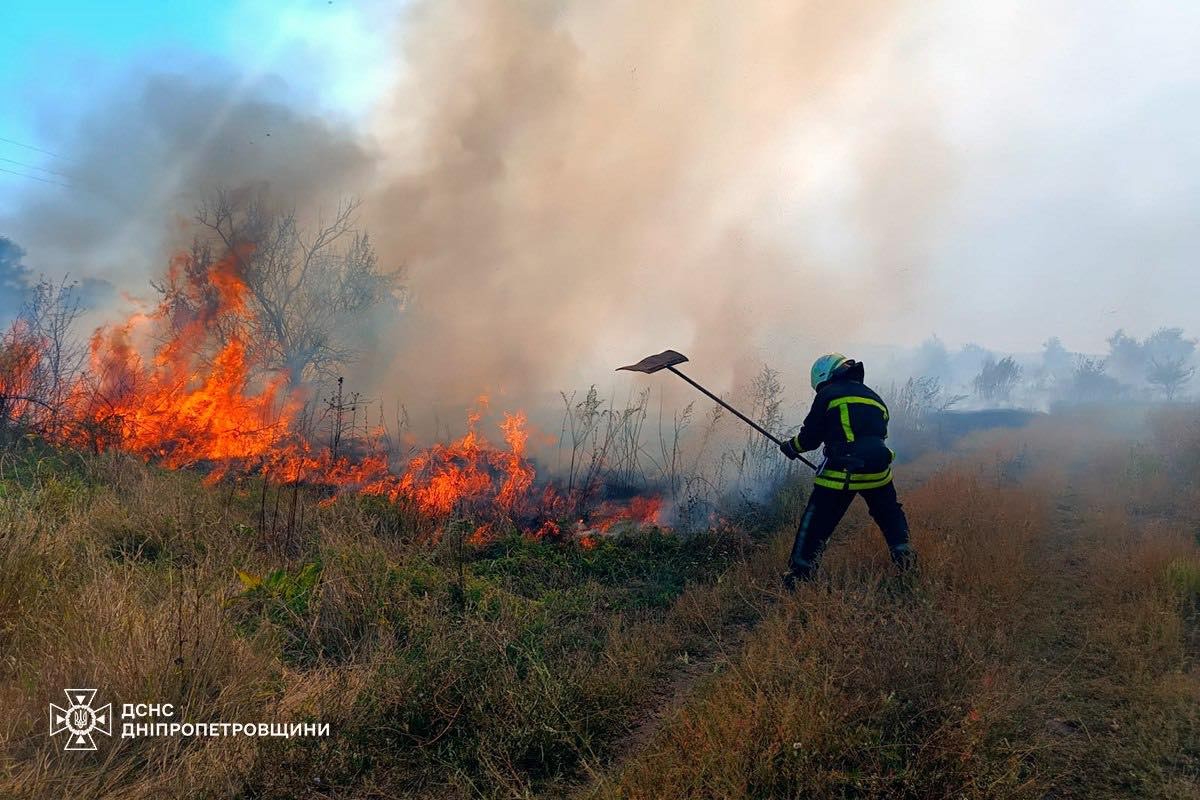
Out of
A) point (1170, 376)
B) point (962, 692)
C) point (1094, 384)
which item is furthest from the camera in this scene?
point (1094, 384)

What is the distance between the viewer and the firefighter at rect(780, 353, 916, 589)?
492cm

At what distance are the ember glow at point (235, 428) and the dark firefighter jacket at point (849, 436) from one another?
3003 mm

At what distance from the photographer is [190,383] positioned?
1114cm

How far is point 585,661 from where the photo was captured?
3953 millimetres

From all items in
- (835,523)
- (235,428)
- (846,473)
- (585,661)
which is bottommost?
(585,661)

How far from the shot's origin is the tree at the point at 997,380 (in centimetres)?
3750

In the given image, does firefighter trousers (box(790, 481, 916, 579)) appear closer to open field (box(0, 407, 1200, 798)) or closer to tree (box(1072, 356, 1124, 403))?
open field (box(0, 407, 1200, 798))

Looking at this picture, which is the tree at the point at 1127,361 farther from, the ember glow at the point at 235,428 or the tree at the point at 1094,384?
the ember glow at the point at 235,428

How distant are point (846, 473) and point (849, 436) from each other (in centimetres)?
30

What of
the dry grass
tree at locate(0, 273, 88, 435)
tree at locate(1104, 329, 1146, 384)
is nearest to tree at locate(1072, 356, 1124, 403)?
tree at locate(1104, 329, 1146, 384)

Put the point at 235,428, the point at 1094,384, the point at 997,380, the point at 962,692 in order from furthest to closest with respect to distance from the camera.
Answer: the point at 997,380
the point at 1094,384
the point at 235,428
the point at 962,692

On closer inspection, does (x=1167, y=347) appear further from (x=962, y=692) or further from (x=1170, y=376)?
(x=962, y=692)

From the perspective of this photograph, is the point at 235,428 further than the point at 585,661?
Yes

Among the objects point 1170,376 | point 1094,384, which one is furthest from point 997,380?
point 1170,376
